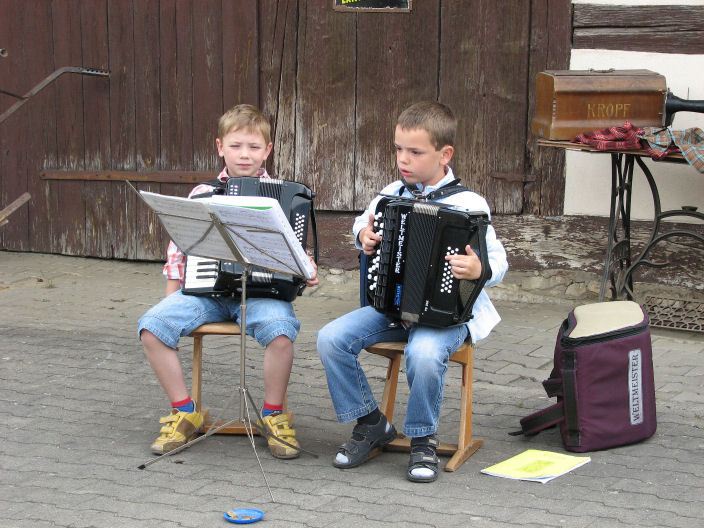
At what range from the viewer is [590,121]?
5.43m

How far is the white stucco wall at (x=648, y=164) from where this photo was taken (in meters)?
5.88

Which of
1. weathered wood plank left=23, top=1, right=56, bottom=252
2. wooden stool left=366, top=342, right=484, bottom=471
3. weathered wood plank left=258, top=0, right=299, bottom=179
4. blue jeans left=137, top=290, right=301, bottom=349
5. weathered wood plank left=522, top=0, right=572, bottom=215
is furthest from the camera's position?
weathered wood plank left=23, top=1, right=56, bottom=252

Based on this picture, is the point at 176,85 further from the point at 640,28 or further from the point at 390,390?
the point at 390,390

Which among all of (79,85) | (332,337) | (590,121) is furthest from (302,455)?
Answer: (79,85)

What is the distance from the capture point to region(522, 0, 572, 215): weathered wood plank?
616 centimetres

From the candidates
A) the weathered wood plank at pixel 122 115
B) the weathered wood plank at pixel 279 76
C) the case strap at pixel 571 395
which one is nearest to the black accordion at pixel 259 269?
the case strap at pixel 571 395

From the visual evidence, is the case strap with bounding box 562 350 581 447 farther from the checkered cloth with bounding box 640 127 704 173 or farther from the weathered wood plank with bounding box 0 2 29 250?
the weathered wood plank with bounding box 0 2 29 250

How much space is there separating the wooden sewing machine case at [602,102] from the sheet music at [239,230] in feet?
7.81

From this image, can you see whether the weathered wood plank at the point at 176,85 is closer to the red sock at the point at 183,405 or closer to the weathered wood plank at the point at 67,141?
the weathered wood plank at the point at 67,141

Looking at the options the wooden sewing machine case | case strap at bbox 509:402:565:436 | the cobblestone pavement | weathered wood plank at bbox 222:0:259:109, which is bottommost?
the cobblestone pavement

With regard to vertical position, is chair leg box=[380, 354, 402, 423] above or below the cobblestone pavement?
above

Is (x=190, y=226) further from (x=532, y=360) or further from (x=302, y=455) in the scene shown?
(x=532, y=360)

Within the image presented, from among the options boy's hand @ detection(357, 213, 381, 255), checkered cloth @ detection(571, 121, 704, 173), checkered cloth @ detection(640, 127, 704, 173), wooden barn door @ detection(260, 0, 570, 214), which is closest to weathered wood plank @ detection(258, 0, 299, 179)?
wooden barn door @ detection(260, 0, 570, 214)

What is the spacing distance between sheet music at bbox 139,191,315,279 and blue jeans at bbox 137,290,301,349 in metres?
0.34
